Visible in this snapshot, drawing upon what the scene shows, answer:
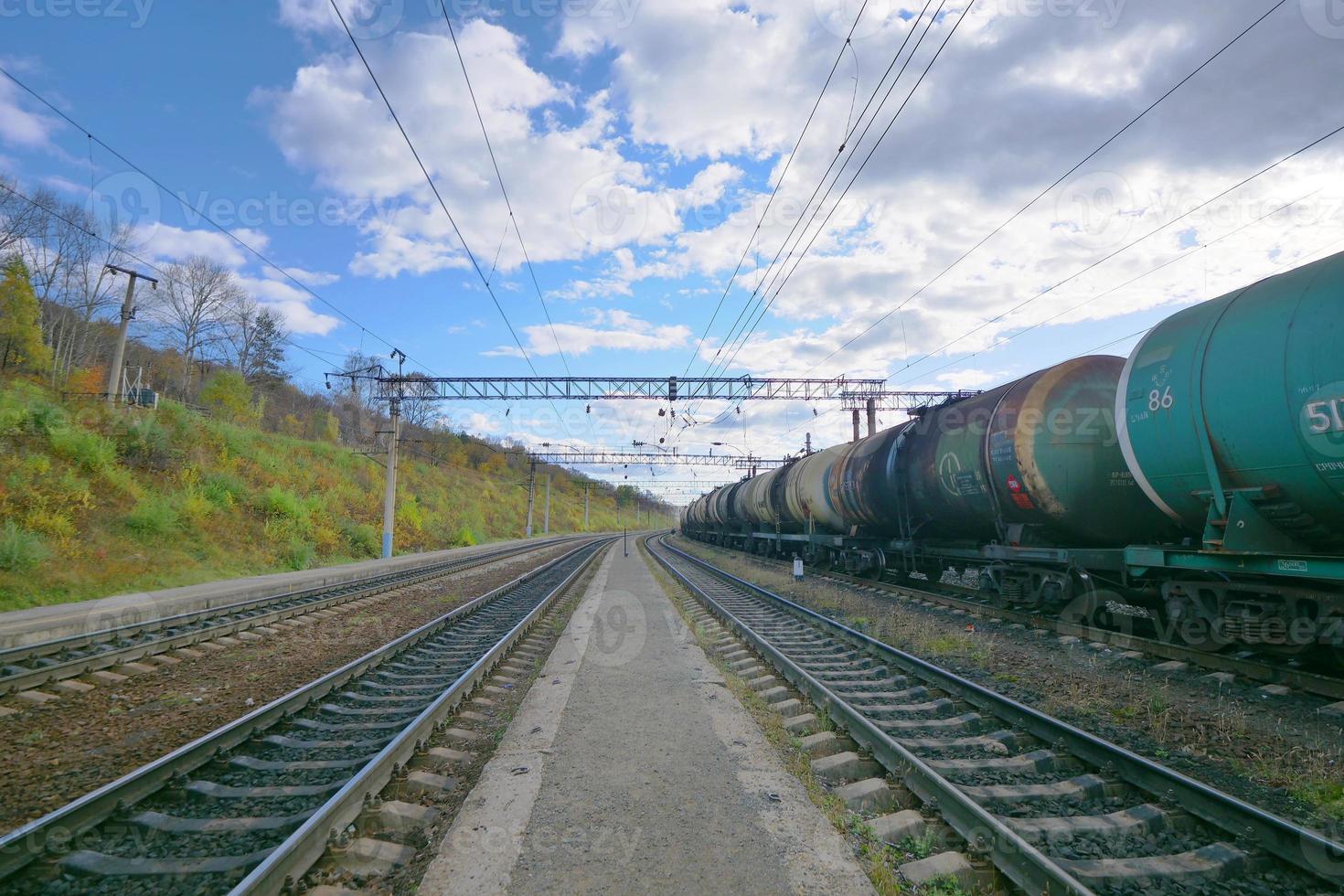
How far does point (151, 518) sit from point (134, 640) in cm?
1036

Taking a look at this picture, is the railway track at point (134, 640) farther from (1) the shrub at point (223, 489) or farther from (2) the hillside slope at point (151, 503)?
(1) the shrub at point (223, 489)

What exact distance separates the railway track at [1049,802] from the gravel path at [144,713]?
5.08 meters

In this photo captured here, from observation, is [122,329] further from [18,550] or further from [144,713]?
[144,713]

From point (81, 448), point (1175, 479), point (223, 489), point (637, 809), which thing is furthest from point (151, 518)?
point (1175, 479)

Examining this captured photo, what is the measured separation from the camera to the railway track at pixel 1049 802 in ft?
10.6

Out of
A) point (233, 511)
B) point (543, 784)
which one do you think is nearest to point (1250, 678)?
point (543, 784)

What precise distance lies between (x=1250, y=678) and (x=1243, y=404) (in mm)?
2840

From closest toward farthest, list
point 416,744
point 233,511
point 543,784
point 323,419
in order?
point 543,784, point 416,744, point 233,511, point 323,419

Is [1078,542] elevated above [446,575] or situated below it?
above

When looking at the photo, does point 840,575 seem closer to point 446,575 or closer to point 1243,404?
point 446,575

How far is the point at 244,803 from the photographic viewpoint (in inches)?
160

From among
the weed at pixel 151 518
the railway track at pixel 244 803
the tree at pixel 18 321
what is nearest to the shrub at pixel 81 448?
the weed at pixel 151 518

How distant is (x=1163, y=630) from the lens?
898 cm

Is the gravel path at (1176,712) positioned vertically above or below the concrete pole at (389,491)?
below
